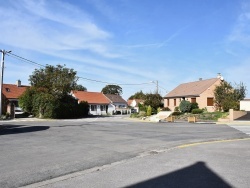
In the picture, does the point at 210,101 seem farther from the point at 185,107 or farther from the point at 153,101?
the point at 153,101

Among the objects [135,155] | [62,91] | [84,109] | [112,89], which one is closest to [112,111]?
[84,109]

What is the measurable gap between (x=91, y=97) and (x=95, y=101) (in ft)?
4.23

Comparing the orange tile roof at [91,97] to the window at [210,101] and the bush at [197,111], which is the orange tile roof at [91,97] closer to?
the window at [210,101]

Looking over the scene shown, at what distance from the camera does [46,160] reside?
9.48 m

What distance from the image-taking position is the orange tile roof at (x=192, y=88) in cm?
5131

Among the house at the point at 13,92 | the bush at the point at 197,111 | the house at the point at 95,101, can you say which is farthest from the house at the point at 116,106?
the bush at the point at 197,111

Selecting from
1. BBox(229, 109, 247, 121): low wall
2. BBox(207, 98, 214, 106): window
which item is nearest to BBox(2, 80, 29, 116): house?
BBox(207, 98, 214, 106): window

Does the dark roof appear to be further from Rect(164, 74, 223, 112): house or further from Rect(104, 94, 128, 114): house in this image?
Rect(164, 74, 223, 112): house

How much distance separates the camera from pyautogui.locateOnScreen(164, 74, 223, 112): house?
1956 inches

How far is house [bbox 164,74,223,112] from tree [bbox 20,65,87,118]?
1863cm

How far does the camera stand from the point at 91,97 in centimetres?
7219

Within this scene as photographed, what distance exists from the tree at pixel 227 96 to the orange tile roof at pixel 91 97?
30406 mm

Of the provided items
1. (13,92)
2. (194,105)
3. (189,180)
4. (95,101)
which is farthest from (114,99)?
(189,180)

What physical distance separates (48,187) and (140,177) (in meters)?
2.08
